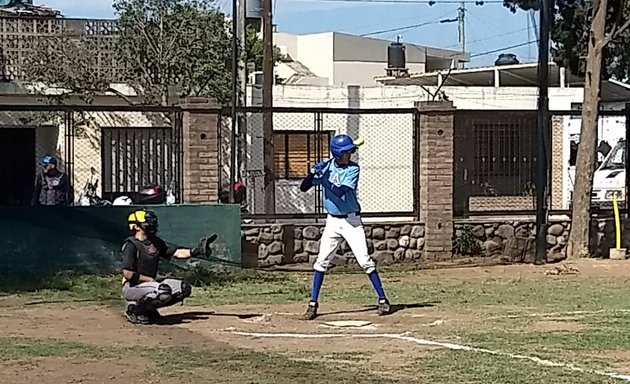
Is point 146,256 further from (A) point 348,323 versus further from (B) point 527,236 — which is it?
(B) point 527,236

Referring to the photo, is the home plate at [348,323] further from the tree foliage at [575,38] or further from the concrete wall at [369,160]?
the tree foliage at [575,38]

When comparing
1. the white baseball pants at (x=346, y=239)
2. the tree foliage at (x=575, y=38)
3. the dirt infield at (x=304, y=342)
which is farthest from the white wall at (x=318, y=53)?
the white baseball pants at (x=346, y=239)

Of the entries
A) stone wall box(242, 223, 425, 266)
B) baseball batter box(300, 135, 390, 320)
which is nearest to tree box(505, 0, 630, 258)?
stone wall box(242, 223, 425, 266)

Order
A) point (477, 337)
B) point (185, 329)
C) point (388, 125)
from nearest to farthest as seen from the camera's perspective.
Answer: point (477, 337) < point (185, 329) < point (388, 125)

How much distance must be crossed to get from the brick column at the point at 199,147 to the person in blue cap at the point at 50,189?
1912mm

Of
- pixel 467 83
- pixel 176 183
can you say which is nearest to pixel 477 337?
pixel 176 183

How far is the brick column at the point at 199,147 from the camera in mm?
18906

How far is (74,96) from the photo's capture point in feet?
97.5

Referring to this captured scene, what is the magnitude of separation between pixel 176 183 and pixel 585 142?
267 inches

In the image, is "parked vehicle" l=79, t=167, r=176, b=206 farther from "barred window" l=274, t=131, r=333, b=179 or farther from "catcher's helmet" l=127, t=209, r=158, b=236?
"catcher's helmet" l=127, t=209, r=158, b=236

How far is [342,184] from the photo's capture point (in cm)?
1287

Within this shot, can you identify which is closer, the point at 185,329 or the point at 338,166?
the point at 185,329

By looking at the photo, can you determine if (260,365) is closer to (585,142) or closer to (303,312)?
(303,312)

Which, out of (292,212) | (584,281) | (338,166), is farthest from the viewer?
(292,212)
